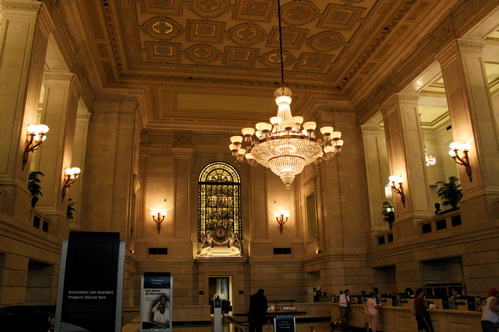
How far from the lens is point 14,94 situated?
8273 mm

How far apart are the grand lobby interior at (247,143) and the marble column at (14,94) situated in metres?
0.03

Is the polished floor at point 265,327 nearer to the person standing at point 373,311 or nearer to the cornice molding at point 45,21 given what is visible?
the person standing at point 373,311

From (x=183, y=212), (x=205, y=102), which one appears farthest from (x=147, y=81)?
(x=183, y=212)

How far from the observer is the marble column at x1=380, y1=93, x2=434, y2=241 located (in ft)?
41.5

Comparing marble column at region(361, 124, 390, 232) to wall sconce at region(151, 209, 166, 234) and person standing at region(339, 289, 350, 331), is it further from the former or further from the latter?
wall sconce at region(151, 209, 166, 234)

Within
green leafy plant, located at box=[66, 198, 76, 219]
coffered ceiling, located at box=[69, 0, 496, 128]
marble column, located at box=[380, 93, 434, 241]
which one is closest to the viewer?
coffered ceiling, located at box=[69, 0, 496, 128]

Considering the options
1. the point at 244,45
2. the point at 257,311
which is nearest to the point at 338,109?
the point at 244,45

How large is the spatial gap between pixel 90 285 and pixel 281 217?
1567cm

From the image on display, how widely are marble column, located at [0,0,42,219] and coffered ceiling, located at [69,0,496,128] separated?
2266mm

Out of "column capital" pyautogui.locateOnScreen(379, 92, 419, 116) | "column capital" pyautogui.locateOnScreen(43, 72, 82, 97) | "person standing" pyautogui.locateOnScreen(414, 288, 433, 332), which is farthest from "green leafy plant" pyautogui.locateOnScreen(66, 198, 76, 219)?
"column capital" pyautogui.locateOnScreen(379, 92, 419, 116)

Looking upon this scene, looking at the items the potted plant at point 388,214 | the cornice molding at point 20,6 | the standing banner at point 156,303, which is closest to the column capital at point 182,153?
the potted plant at point 388,214

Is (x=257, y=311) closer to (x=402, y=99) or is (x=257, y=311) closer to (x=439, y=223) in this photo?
(x=439, y=223)

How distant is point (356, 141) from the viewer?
→ 16.2 metres

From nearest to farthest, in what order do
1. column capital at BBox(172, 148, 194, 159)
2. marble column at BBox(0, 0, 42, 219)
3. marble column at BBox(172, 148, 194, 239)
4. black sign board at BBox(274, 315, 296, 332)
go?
black sign board at BBox(274, 315, 296, 332), marble column at BBox(0, 0, 42, 219), marble column at BBox(172, 148, 194, 239), column capital at BBox(172, 148, 194, 159)
